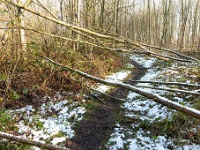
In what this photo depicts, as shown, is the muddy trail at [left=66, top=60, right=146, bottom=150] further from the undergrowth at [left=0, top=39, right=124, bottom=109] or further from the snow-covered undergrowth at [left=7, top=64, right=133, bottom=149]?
the undergrowth at [left=0, top=39, right=124, bottom=109]

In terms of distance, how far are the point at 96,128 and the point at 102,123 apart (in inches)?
11.3

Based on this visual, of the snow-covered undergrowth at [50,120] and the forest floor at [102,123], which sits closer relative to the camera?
the forest floor at [102,123]

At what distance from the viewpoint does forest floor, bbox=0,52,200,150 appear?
4215 mm

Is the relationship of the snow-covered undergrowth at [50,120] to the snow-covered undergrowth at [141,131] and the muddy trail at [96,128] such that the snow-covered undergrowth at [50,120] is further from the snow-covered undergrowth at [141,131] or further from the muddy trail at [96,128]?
the snow-covered undergrowth at [141,131]

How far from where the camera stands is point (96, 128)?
16.4 ft

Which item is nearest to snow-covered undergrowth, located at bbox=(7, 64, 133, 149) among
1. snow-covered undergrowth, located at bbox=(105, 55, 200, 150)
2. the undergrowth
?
the undergrowth

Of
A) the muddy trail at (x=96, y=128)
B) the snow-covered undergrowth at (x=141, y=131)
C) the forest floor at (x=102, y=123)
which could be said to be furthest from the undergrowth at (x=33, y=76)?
the snow-covered undergrowth at (x=141, y=131)

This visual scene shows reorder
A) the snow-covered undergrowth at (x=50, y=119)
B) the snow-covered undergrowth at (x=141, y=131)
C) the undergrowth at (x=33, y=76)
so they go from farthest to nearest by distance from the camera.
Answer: the undergrowth at (x=33, y=76)
the snow-covered undergrowth at (x=50, y=119)
the snow-covered undergrowth at (x=141, y=131)

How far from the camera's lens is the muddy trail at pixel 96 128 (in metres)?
4.37

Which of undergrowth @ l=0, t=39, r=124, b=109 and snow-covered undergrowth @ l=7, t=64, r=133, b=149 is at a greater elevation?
undergrowth @ l=0, t=39, r=124, b=109

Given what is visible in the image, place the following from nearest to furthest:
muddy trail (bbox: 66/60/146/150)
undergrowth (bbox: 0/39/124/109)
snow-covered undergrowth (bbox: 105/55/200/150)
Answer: snow-covered undergrowth (bbox: 105/55/200/150), muddy trail (bbox: 66/60/146/150), undergrowth (bbox: 0/39/124/109)

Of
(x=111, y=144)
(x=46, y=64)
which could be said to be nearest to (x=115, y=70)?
(x=46, y=64)

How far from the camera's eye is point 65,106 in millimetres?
6039

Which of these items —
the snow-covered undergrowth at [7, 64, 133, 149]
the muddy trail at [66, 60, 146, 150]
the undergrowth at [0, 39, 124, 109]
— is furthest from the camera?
the undergrowth at [0, 39, 124, 109]
